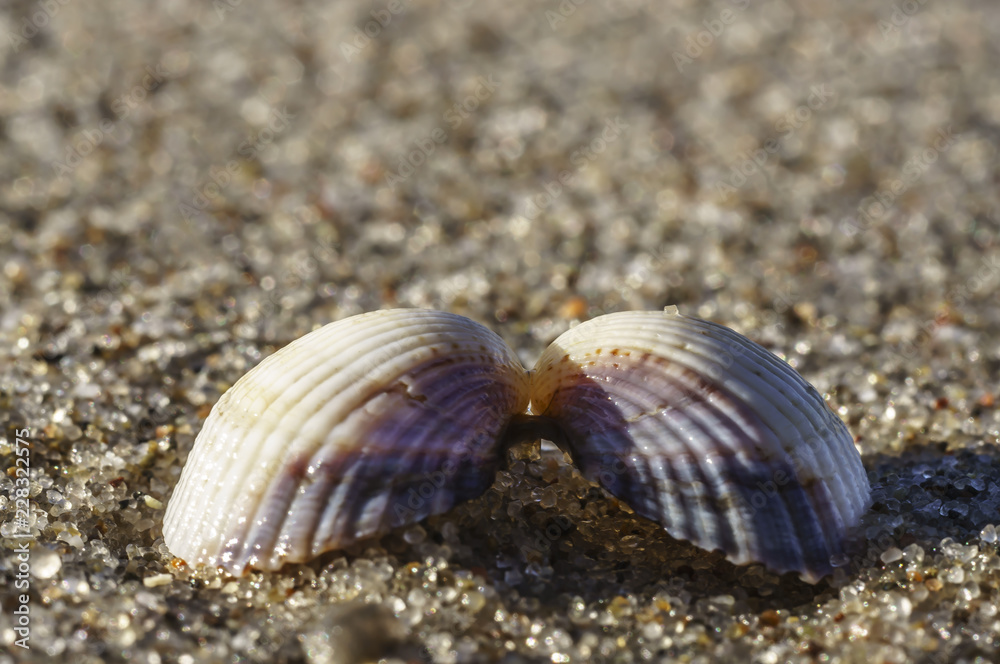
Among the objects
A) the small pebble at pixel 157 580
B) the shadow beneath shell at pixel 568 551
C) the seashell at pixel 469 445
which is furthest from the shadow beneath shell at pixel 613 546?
the small pebble at pixel 157 580

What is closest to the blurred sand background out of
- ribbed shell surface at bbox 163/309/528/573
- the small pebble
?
the small pebble

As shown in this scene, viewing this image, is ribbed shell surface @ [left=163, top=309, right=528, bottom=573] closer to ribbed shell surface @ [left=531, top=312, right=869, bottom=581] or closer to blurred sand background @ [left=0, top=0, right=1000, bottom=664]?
blurred sand background @ [left=0, top=0, right=1000, bottom=664]


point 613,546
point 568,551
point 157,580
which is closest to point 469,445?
point 568,551

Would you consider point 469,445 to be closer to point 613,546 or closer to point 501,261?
point 613,546

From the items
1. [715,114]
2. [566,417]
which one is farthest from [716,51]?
[566,417]

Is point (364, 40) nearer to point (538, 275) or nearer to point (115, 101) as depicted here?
point (115, 101)

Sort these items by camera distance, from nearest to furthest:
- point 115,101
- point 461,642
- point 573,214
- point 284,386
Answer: point 461,642
point 284,386
point 573,214
point 115,101
